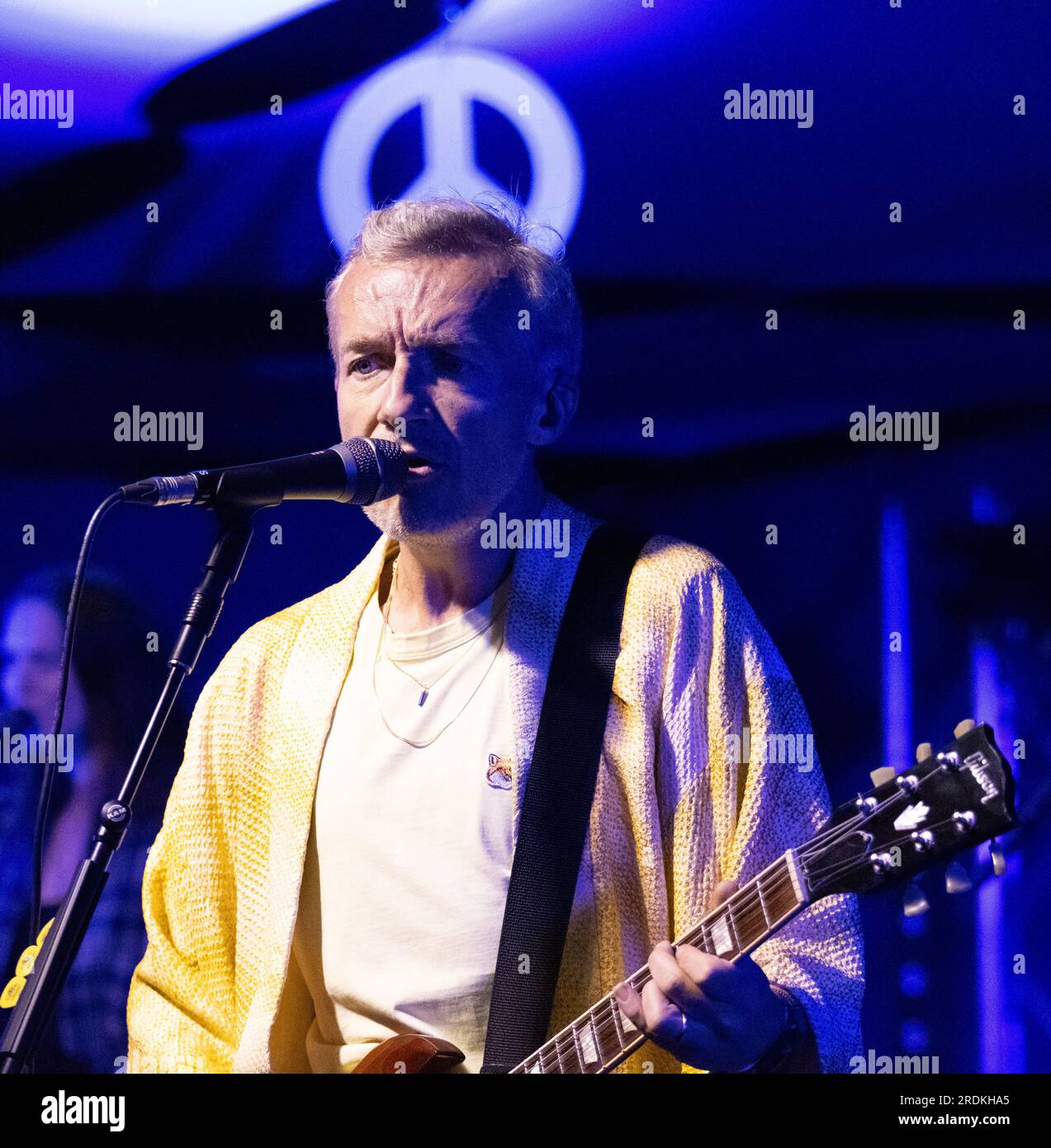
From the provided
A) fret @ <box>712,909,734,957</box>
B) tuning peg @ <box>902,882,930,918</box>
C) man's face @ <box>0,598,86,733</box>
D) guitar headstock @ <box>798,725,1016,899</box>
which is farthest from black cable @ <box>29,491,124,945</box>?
tuning peg @ <box>902,882,930,918</box>

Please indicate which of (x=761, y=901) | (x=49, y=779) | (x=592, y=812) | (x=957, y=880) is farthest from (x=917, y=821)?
(x=49, y=779)

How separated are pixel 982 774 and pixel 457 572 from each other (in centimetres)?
88

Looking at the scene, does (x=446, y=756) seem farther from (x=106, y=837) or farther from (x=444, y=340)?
(x=444, y=340)

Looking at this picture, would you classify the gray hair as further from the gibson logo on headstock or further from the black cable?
the gibson logo on headstock

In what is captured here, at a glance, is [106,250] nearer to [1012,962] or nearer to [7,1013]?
[7,1013]

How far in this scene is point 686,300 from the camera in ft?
7.53

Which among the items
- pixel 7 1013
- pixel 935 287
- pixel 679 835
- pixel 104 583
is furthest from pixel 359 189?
pixel 7 1013

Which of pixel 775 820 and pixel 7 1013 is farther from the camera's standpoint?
pixel 7 1013

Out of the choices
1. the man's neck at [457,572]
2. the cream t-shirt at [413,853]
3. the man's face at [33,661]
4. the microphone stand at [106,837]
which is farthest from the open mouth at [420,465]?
the man's face at [33,661]

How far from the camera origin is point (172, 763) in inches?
91.2

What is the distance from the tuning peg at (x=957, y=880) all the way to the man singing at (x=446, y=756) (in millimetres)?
379

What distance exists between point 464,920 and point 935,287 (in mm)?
1208

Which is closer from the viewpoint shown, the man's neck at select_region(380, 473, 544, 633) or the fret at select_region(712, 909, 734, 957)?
the fret at select_region(712, 909, 734, 957)

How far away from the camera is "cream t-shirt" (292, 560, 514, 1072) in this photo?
6.75 feet
